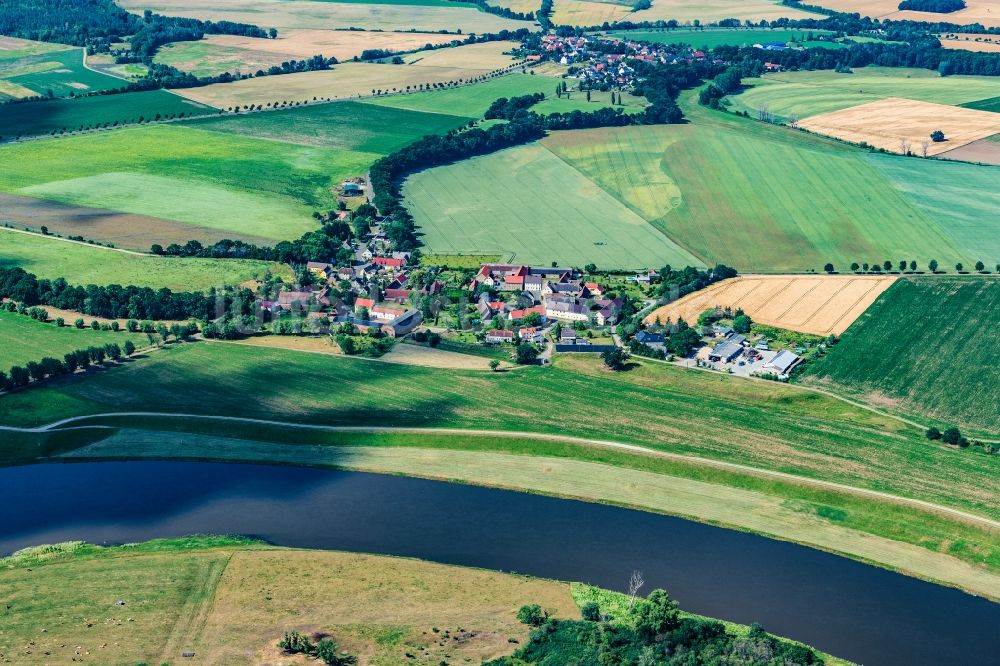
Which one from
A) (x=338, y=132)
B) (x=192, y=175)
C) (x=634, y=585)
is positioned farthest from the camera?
(x=338, y=132)

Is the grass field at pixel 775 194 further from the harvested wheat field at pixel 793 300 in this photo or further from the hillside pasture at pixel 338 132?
the hillside pasture at pixel 338 132

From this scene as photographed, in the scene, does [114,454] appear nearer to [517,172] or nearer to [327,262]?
[327,262]

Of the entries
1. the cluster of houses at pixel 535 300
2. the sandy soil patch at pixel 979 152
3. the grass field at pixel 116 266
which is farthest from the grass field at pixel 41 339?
the sandy soil patch at pixel 979 152

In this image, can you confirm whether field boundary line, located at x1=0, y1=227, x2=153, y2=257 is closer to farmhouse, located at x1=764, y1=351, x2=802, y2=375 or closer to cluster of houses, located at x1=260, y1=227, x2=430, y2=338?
cluster of houses, located at x1=260, y1=227, x2=430, y2=338

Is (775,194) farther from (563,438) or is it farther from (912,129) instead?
(563,438)

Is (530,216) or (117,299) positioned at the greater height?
(530,216)

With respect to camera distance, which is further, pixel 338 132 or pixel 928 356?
pixel 338 132

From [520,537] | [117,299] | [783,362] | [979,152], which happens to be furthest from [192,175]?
[979,152]

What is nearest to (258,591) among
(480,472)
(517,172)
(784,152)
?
(480,472)

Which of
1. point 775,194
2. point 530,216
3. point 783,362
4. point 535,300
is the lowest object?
point 783,362

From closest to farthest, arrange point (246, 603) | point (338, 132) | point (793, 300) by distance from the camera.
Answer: point (246, 603)
point (793, 300)
point (338, 132)
